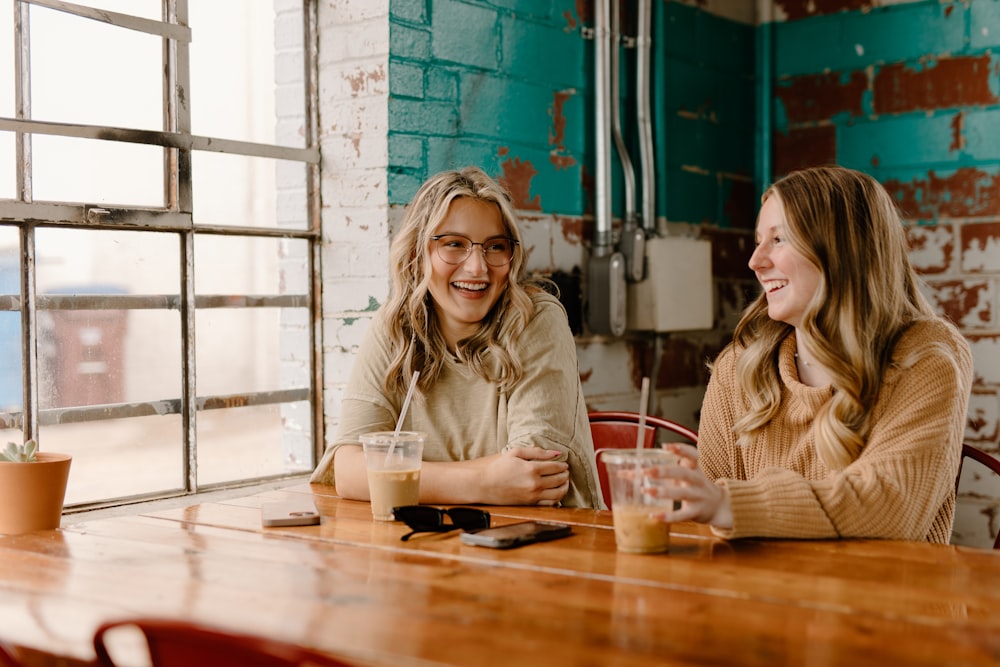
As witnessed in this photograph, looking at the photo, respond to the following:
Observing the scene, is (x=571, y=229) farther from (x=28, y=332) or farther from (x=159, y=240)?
(x=28, y=332)

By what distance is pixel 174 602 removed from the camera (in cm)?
130

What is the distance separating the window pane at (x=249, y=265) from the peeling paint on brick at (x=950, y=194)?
1.85 metres

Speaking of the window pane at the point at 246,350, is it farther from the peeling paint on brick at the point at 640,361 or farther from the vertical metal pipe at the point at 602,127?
the peeling paint on brick at the point at 640,361

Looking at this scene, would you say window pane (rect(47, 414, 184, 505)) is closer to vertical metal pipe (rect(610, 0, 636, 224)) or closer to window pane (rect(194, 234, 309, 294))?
window pane (rect(194, 234, 309, 294))

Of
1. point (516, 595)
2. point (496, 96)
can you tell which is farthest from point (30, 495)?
point (496, 96)

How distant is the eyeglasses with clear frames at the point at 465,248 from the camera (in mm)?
2238

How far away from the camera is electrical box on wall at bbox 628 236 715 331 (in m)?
3.07

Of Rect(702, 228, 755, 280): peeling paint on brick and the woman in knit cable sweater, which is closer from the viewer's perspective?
the woman in knit cable sweater

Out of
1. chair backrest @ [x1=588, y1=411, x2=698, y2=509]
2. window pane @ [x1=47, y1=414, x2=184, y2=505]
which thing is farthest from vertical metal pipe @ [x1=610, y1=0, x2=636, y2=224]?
window pane @ [x1=47, y1=414, x2=184, y2=505]

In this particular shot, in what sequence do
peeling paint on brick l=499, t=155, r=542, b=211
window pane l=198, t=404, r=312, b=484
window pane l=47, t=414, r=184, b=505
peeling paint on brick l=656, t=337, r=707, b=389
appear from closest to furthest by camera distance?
window pane l=47, t=414, r=184, b=505, window pane l=198, t=404, r=312, b=484, peeling paint on brick l=499, t=155, r=542, b=211, peeling paint on brick l=656, t=337, r=707, b=389

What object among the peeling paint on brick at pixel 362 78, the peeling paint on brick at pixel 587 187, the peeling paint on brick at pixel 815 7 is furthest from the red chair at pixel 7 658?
the peeling paint on brick at pixel 815 7

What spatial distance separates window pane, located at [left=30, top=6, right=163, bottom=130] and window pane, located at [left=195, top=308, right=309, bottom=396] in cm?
46

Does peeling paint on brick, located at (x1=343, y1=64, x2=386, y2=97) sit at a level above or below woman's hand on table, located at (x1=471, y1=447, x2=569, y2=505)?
above

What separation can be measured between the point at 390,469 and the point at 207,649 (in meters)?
0.85
